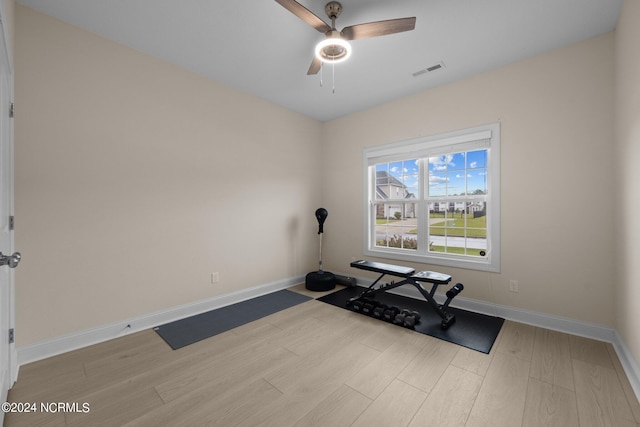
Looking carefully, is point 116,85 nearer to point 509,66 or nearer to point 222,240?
point 222,240

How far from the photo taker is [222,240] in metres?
3.30

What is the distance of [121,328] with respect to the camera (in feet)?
8.20

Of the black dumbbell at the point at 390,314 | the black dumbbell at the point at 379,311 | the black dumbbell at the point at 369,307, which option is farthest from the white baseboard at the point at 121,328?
the black dumbbell at the point at 390,314

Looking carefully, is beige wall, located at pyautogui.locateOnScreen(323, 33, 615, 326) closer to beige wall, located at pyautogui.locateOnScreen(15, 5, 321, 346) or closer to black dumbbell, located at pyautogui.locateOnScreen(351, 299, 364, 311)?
black dumbbell, located at pyautogui.locateOnScreen(351, 299, 364, 311)

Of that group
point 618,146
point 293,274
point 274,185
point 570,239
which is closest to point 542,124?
point 618,146

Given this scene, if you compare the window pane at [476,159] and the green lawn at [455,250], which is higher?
the window pane at [476,159]

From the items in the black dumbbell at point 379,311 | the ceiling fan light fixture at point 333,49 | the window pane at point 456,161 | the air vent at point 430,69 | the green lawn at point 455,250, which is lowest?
the black dumbbell at point 379,311

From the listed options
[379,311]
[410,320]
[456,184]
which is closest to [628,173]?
[456,184]

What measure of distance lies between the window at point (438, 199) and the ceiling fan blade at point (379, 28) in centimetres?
175

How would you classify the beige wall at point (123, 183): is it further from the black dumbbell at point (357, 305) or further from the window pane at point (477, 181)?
the window pane at point (477, 181)

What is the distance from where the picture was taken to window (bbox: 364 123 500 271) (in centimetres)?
308

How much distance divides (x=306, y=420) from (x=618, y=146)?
3288mm

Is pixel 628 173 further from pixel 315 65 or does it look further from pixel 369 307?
pixel 315 65

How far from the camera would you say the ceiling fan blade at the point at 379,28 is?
6.14 ft
